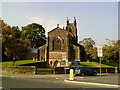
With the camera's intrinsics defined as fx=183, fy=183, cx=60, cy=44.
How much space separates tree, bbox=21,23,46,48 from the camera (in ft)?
274

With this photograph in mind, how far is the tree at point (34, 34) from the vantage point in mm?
83562

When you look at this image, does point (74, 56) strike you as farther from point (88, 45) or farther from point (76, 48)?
point (88, 45)

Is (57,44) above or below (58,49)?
above

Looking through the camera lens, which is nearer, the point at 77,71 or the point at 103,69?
the point at 77,71

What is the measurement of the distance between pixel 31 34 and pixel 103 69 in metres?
52.5

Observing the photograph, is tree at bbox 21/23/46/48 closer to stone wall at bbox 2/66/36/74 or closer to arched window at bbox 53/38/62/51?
arched window at bbox 53/38/62/51

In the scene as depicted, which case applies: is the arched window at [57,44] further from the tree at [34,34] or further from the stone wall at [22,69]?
the stone wall at [22,69]

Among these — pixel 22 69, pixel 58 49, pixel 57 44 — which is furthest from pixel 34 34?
pixel 22 69

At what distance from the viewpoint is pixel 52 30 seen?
2734 inches

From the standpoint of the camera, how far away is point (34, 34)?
85812mm

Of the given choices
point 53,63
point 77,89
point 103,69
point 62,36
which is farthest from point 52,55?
point 77,89

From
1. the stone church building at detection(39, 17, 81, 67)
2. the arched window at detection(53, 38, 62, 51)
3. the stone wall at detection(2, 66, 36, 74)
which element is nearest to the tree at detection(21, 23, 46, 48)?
the stone church building at detection(39, 17, 81, 67)

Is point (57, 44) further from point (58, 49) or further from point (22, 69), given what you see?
point (22, 69)

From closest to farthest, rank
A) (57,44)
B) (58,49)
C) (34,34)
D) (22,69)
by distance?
1. (22,69)
2. (58,49)
3. (57,44)
4. (34,34)
